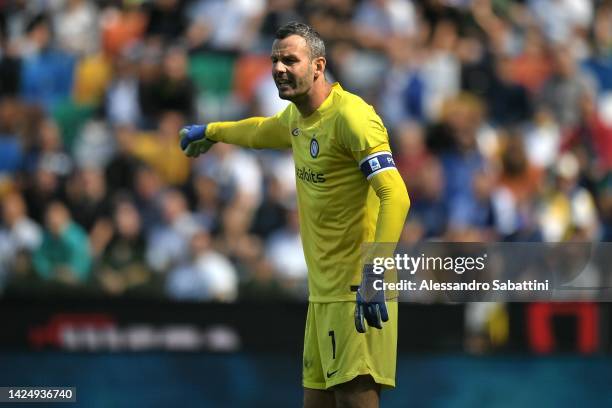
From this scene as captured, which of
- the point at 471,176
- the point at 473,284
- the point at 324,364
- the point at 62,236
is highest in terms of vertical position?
the point at 471,176

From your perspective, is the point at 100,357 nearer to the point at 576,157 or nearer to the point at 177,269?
the point at 177,269

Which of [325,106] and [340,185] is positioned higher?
[325,106]

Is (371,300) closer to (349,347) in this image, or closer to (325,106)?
(349,347)

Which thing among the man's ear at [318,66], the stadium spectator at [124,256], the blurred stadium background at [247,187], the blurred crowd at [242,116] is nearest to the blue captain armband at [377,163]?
the man's ear at [318,66]

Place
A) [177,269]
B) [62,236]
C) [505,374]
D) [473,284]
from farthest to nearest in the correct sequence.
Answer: [62,236] → [177,269] → [505,374] → [473,284]

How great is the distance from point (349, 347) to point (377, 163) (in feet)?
2.96

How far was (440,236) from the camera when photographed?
10852mm

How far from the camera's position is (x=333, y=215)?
6129 mm

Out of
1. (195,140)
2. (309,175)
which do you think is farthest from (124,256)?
(309,175)

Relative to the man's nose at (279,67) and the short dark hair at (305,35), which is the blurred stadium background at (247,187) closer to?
the short dark hair at (305,35)

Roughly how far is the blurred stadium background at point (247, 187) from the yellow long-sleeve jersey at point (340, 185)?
182cm

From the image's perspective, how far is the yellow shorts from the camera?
6031 mm

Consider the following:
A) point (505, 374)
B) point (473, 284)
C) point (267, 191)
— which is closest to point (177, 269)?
point (267, 191)

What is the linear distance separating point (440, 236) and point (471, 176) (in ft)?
3.03
